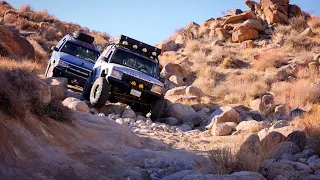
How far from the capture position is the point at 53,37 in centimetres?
3052

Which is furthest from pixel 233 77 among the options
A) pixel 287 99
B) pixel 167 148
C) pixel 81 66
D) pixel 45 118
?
pixel 45 118

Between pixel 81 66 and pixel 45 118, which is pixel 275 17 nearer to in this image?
pixel 81 66

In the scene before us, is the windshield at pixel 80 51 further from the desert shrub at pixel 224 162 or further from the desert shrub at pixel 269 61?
the desert shrub at pixel 224 162

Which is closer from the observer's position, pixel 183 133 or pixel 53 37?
pixel 183 133

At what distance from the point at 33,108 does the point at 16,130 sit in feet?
3.08

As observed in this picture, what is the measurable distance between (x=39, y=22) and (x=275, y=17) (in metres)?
19.5

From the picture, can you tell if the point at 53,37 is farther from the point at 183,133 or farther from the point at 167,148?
the point at 167,148

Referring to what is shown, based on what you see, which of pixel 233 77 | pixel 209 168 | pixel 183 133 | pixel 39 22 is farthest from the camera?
pixel 39 22

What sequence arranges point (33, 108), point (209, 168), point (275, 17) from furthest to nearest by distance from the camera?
point (275, 17)
point (33, 108)
point (209, 168)

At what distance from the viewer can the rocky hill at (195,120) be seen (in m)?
4.65

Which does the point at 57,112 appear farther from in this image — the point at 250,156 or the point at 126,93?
the point at 126,93

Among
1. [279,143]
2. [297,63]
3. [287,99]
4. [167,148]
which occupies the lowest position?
[167,148]

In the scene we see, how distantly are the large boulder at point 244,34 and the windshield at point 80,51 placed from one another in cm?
1409

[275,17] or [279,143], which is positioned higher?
[275,17]
